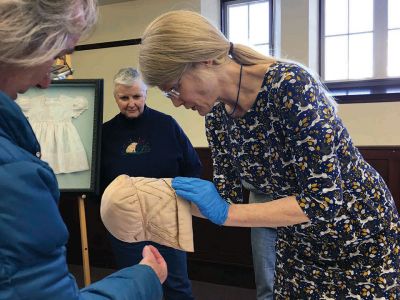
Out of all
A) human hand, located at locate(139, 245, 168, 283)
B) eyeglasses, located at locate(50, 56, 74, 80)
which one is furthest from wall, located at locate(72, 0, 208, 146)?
human hand, located at locate(139, 245, 168, 283)

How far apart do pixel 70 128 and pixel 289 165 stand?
1.51 meters

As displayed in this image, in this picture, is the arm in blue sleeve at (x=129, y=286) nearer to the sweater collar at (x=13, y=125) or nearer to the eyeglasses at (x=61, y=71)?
the sweater collar at (x=13, y=125)

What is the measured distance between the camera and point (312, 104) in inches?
36.1

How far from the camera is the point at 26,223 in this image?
0.53 meters

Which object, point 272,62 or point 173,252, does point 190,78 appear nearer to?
point 272,62

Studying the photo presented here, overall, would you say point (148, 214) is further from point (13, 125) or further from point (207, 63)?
point (13, 125)

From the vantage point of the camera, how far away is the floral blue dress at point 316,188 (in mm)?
925

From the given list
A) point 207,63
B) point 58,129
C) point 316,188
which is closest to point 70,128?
point 58,129

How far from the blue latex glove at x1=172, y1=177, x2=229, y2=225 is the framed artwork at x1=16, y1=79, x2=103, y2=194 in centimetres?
114

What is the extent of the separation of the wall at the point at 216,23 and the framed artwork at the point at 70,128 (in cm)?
48

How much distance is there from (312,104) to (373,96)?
1.76m

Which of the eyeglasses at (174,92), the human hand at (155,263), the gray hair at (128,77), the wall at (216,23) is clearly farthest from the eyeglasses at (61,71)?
the human hand at (155,263)

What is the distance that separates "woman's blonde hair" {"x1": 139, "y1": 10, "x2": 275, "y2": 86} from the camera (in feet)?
3.19

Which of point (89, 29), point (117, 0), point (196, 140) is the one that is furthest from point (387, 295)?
point (117, 0)
